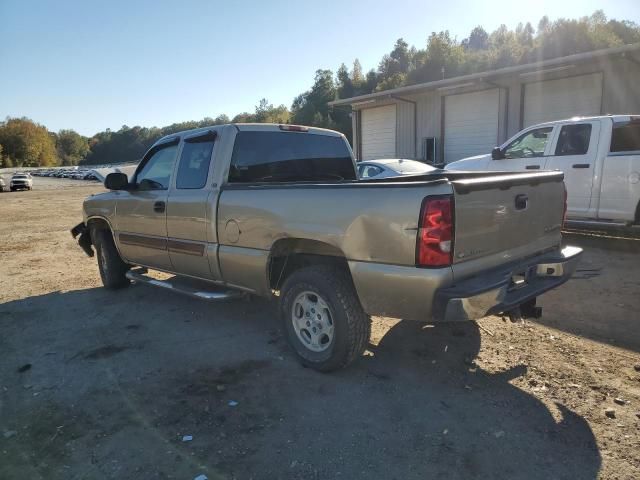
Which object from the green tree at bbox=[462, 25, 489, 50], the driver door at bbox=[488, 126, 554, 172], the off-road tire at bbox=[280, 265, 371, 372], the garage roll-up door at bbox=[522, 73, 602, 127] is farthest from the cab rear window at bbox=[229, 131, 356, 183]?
the green tree at bbox=[462, 25, 489, 50]

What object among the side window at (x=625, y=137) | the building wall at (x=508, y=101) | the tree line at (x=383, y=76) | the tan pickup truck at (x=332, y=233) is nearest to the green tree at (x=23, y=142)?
the tree line at (x=383, y=76)

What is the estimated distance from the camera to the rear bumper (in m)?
2.92

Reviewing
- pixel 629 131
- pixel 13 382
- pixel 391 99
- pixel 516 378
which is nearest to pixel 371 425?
pixel 516 378

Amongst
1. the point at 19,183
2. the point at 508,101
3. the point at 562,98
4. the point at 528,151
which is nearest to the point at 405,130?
the point at 508,101

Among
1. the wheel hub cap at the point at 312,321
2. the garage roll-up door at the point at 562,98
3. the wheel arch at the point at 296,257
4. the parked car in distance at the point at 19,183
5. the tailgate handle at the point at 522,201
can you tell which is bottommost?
the parked car in distance at the point at 19,183

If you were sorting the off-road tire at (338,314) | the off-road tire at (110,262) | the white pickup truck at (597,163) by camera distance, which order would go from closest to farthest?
the off-road tire at (338,314) < the off-road tire at (110,262) < the white pickup truck at (597,163)

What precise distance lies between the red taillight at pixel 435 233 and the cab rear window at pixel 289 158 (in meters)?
2.09

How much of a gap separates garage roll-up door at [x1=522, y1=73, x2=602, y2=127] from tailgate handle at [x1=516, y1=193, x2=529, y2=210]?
37.8 feet

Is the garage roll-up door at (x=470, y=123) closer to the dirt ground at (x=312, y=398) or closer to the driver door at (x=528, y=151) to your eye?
the driver door at (x=528, y=151)

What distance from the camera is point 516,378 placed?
352cm

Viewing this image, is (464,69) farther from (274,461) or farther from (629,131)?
(274,461)

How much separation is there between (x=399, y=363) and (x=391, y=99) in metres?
15.6

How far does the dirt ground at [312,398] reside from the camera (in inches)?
103

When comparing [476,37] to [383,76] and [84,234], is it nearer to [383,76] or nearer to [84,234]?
[383,76]
